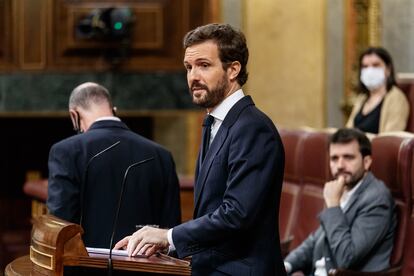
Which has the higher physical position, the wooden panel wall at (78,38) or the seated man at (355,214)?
the wooden panel wall at (78,38)

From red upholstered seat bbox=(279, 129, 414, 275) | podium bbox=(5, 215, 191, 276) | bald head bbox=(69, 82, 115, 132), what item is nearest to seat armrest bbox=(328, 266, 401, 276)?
red upholstered seat bbox=(279, 129, 414, 275)

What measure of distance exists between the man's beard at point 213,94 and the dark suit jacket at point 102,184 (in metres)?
1.10

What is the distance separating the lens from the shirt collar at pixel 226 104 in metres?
2.56

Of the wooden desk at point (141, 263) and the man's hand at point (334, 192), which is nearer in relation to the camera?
the wooden desk at point (141, 263)

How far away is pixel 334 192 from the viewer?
13.9 feet

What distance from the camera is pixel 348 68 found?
26.6 feet

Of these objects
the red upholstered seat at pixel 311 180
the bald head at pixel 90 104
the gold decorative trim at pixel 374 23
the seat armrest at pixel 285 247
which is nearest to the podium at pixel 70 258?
the bald head at pixel 90 104

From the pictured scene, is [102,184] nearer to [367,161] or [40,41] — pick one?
[367,161]

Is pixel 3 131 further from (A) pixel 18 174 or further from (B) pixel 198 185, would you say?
(B) pixel 198 185

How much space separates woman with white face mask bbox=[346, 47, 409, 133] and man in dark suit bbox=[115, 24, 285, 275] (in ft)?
11.1

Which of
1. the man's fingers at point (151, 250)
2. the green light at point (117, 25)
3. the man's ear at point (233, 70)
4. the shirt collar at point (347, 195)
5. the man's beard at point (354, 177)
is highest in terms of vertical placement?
the green light at point (117, 25)

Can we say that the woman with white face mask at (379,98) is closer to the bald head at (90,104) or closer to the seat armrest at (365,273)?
the seat armrest at (365,273)

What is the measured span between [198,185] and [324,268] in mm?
1850

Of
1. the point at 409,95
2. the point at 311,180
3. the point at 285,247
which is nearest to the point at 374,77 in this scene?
the point at 409,95
